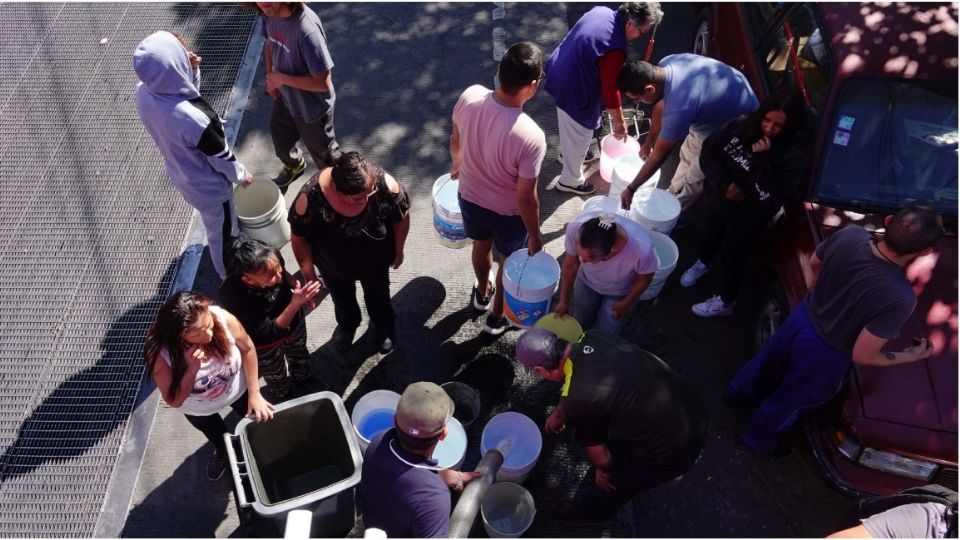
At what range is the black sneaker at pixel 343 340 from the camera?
4.70m

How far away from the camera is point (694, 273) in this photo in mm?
5133

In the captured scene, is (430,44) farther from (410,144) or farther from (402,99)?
(410,144)

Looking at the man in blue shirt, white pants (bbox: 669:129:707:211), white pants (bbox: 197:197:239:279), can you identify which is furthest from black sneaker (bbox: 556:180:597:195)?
white pants (bbox: 197:197:239:279)

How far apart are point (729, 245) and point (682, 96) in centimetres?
110

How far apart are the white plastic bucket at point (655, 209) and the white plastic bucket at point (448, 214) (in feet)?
4.31

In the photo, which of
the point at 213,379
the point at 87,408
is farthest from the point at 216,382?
the point at 87,408

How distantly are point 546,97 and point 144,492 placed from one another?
483 centimetres

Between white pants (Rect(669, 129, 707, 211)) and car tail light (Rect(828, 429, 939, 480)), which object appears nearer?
car tail light (Rect(828, 429, 939, 480))

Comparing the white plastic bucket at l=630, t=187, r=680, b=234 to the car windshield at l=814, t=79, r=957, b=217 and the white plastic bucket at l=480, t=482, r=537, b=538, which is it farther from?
the white plastic bucket at l=480, t=482, r=537, b=538

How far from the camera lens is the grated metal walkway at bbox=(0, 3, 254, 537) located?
4.29 meters

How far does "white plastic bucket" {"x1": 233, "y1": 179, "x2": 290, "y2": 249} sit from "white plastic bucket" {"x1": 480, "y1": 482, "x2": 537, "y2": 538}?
8.38 ft

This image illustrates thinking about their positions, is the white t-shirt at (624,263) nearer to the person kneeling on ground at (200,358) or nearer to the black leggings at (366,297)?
the black leggings at (366,297)

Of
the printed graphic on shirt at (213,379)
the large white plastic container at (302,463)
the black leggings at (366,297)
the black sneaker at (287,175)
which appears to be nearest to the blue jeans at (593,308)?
the black leggings at (366,297)

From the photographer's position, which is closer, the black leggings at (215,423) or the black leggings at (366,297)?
the black leggings at (215,423)
